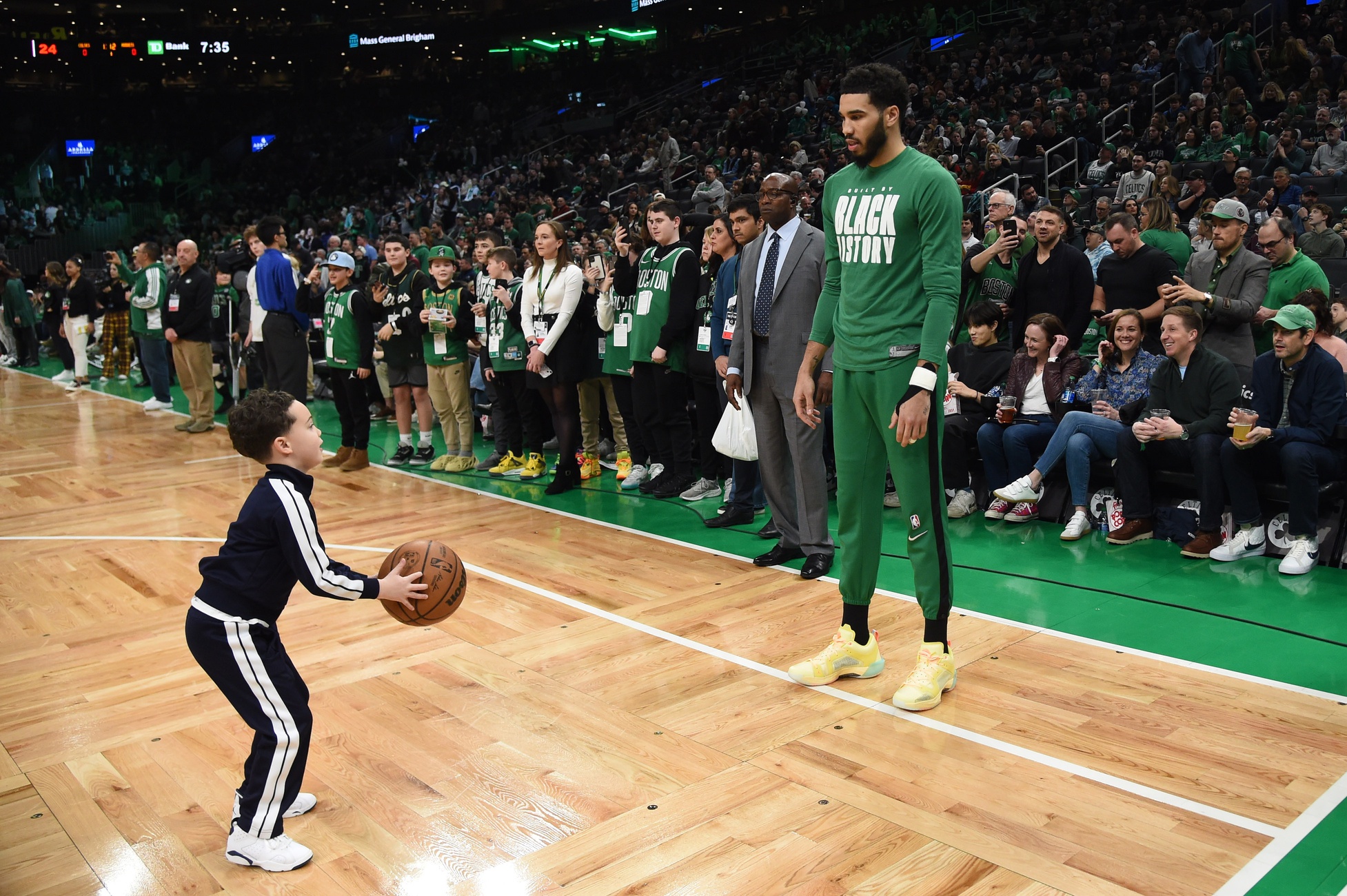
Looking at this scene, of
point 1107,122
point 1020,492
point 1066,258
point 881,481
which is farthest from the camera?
point 1107,122

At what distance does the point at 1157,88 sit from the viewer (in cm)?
1472

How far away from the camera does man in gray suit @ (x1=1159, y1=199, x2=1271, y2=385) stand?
625 centimetres

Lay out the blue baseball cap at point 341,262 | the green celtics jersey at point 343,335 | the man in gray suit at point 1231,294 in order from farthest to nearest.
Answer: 1. the blue baseball cap at point 341,262
2. the green celtics jersey at point 343,335
3. the man in gray suit at point 1231,294

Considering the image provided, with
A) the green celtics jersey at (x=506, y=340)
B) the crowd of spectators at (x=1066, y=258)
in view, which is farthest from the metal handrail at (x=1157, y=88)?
the green celtics jersey at (x=506, y=340)

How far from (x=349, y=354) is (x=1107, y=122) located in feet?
36.5

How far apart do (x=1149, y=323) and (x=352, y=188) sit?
2941cm

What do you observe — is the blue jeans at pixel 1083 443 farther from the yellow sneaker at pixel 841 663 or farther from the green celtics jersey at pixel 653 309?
the yellow sneaker at pixel 841 663

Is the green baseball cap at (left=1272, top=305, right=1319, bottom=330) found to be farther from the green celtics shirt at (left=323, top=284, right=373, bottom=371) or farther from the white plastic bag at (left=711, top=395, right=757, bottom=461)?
the green celtics shirt at (left=323, top=284, right=373, bottom=371)

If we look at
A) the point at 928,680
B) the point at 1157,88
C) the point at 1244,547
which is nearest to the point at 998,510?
the point at 1244,547

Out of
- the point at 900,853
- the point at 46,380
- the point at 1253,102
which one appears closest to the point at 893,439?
the point at 900,853

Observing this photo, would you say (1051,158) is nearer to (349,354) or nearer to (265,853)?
(349,354)

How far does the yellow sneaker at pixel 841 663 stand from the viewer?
3.93 metres

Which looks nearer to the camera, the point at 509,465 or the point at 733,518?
the point at 733,518

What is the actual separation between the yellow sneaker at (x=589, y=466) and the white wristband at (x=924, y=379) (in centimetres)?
491
